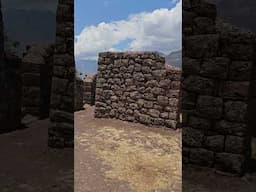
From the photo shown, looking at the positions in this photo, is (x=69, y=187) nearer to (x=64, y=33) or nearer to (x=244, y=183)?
(x=244, y=183)

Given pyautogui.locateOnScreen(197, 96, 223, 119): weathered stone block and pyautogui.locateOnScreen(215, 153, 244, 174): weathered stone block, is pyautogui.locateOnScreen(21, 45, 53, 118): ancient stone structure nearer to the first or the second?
pyautogui.locateOnScreen(197, 96, 223, 119): weathered stone block

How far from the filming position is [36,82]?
24.5ft

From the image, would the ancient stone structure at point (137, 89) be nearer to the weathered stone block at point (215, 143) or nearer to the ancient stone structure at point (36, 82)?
the ancient stone structure at point (36, 82)

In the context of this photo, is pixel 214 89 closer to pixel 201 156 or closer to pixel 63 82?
pixel 201 156

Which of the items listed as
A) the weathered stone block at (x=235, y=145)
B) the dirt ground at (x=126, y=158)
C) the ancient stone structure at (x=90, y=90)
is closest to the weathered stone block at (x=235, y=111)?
the weathered stone block at (x=235, y=145)

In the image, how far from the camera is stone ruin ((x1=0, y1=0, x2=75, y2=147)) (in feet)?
18.4

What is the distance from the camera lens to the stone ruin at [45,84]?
18.4ft

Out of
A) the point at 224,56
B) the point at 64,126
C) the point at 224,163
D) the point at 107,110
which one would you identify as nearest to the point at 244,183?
the point at 224,163

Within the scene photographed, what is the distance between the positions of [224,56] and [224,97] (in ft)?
1.82

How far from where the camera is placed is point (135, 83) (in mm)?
10500

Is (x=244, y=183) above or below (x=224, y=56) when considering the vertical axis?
below

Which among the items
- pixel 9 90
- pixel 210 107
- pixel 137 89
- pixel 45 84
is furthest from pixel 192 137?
pixel 137 89

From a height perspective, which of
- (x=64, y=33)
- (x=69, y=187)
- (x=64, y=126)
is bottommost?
(x=69, y=187)

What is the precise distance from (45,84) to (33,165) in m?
3.29
